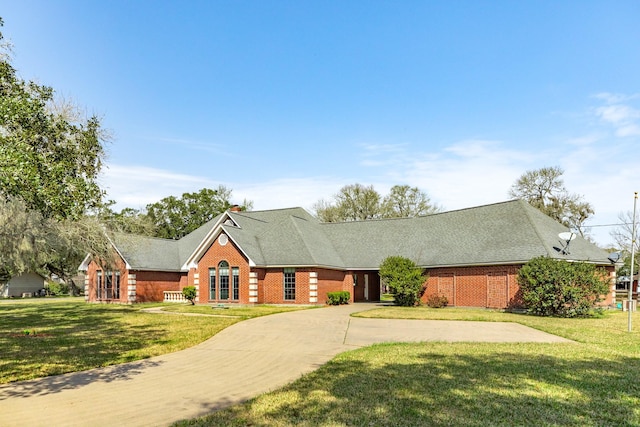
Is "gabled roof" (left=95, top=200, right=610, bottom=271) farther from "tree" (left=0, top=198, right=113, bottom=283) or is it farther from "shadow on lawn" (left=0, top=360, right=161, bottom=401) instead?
"shadow on lawn" (left=0, top=360, right=161, bottom=401)

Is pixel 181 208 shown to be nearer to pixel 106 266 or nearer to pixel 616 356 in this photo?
pixel 106 266

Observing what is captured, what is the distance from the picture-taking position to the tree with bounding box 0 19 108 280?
10.9m

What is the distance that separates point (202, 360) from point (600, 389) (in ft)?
27.9

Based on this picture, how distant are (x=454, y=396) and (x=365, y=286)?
31227 mm

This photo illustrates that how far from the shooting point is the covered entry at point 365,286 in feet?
122

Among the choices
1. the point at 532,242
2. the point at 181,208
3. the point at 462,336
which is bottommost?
the point at 462,336

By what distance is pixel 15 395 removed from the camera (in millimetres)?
7992

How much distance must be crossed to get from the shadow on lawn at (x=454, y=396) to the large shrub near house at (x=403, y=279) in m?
19.3

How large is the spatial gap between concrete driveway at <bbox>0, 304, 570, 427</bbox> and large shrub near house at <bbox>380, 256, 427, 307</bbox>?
12.7m

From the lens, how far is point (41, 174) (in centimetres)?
1226

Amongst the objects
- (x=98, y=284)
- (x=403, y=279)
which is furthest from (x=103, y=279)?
(x=403, y=279)

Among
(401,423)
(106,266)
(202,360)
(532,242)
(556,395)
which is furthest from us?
(106,266)

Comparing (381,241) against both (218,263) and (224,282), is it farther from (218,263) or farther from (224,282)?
(218,263)

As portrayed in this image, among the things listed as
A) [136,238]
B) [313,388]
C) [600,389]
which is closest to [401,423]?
[313,388]
